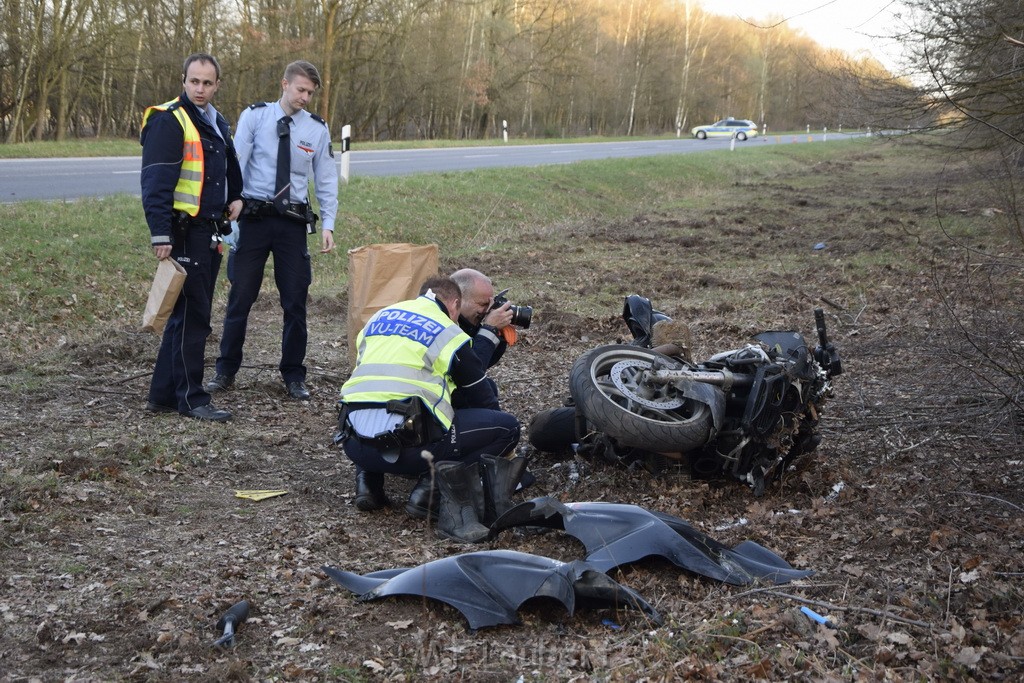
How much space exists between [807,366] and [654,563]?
1.66 meters

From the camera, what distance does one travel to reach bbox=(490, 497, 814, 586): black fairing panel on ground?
13.1 ft

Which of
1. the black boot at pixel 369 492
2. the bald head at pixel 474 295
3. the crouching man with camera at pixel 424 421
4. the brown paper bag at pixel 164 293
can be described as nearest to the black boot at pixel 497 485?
the crouching man with camera at pixel 424 421

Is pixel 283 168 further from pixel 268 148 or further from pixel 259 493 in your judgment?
pixel 259 493

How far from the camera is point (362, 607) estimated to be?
3.82 metres

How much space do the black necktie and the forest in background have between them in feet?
11.3

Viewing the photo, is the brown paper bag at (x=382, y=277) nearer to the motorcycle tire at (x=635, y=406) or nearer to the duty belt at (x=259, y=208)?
the duty belt at (x=259, y=208)

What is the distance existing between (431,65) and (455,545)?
41570 mm

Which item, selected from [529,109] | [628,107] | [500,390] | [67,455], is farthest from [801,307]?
[628,107]

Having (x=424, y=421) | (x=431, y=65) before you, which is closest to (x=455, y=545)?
(x=424, y=421)

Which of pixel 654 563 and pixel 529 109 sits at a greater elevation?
pixel 529 109

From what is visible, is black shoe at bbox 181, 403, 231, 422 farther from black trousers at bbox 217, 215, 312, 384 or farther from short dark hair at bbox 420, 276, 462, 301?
short dark hair at bbox 420, 276, 462, 301

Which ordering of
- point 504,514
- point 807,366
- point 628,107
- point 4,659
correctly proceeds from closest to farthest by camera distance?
point 4,659
point 504,514
point 807,366
point 628,107

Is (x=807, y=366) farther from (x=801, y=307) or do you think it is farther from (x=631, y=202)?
(x=631, y=202)

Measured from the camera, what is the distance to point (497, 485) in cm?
489
